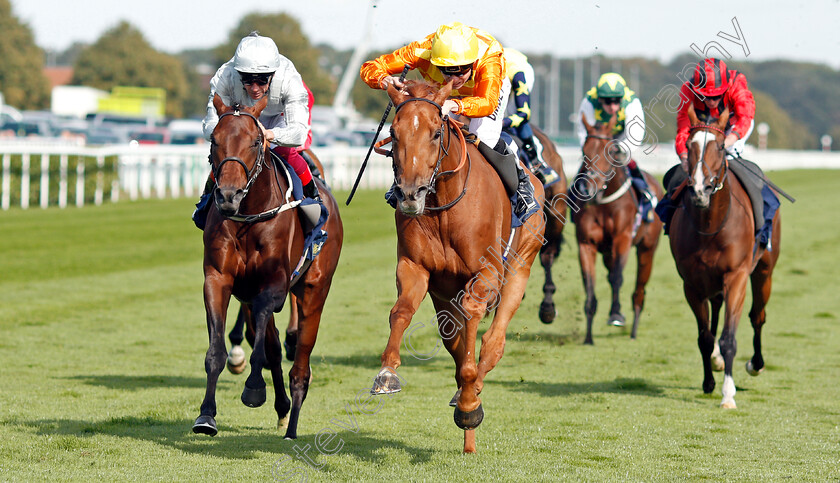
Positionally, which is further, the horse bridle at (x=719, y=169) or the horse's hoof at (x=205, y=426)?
the horse bridle at (x=719, y=169)

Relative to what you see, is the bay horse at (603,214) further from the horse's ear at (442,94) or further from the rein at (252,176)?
the horse's ear at (442,94)

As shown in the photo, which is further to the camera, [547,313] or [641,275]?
[641,275]

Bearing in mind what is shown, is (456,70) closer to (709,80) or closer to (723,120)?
(723,120)

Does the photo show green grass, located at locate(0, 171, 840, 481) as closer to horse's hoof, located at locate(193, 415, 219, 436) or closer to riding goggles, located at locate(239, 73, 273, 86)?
horse's hoof, located at locate(193, 415, 219, 436)

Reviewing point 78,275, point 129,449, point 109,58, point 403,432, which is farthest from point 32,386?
point 109,58

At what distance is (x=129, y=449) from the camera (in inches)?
214

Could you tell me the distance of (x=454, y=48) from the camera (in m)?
5.31

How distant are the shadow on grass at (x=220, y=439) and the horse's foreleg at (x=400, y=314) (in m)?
0.75

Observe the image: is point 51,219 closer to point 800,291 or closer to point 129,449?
point 800,291

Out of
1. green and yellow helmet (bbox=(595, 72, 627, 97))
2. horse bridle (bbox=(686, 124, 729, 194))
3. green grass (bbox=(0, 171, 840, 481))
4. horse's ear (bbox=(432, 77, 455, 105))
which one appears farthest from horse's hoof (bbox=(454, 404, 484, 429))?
green and yellow helmet (bbox=(595, 72, 627, 97))

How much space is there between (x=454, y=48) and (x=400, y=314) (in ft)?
4.61

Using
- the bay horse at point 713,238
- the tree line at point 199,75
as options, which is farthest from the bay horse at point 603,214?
the tree line at point 199,75

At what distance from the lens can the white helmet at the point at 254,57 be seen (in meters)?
5.59

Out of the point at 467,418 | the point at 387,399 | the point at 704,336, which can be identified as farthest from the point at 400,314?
the point at 704,336
